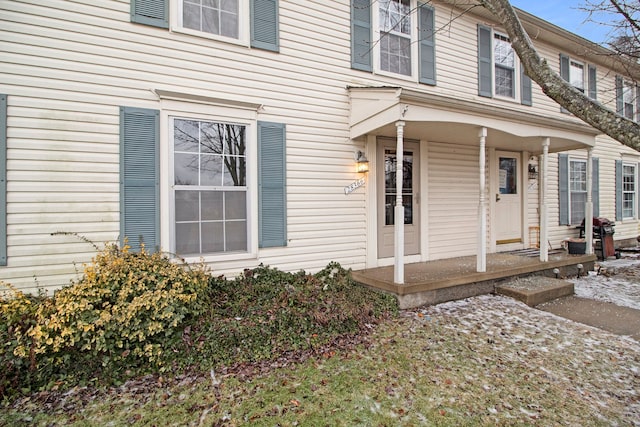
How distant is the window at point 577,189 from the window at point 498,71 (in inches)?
104

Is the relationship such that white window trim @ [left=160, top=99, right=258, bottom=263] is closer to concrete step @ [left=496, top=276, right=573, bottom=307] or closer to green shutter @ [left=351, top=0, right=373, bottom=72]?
green shutter @ [left=351, top=0, right=373, bottom=72]

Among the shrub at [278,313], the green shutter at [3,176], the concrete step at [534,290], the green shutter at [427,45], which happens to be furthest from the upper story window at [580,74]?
the green shutter at [3,176]

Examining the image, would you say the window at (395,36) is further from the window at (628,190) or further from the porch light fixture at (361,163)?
the window at (628,190)

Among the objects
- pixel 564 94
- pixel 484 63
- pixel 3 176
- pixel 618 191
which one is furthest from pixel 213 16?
pixel 618 191

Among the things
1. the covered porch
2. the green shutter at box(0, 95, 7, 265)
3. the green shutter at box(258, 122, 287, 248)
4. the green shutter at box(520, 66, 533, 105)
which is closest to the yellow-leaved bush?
the green shutter at box(0, 95, 7, 265)

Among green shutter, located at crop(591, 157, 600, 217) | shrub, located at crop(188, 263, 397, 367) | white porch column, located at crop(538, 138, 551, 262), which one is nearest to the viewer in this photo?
shrub, located at crop(188, 263, 397, 367)

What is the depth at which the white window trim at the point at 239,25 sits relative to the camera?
14.1 feet

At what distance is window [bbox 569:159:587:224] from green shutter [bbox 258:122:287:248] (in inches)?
322

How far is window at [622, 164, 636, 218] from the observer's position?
34.0 feet

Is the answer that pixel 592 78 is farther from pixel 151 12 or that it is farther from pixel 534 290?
pixel 151 12

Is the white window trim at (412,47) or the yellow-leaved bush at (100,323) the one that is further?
the white window trim at (412,47)

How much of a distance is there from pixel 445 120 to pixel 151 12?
4208 millimetres

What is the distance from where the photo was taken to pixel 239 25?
15.6 feet

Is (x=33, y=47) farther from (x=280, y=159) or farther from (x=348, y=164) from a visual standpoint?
(x=348, y=164)
